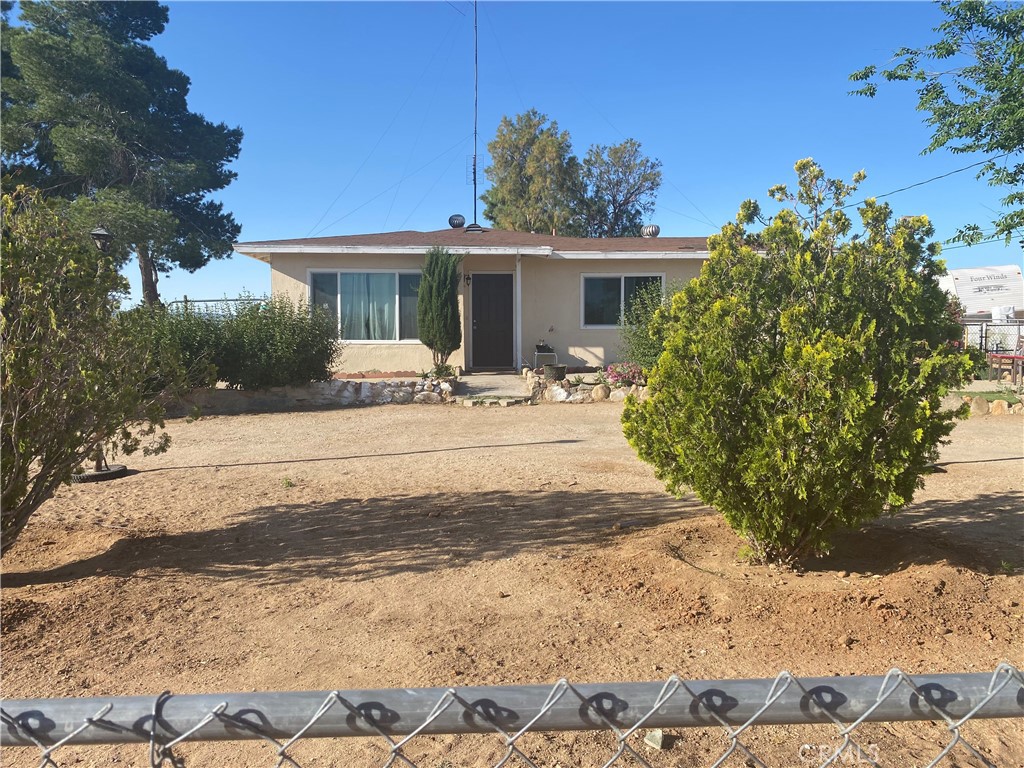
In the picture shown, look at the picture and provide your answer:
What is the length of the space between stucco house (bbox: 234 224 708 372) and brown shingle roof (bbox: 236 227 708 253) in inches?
1.6

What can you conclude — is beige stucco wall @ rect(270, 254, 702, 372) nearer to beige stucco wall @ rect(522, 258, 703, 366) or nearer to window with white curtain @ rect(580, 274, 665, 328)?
beige stucco wall @ rect(522, 258, 703, 366)

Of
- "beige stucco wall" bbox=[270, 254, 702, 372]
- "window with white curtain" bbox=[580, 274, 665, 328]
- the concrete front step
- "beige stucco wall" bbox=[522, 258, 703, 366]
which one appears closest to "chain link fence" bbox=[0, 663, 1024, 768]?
the concrete front step

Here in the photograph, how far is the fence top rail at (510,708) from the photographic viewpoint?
1320mm

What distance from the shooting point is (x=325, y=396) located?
Result: 527 inches

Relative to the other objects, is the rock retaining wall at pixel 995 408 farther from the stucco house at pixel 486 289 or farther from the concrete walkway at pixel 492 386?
the concrete walkway at pixel 492 386

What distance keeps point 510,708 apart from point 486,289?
640 inches

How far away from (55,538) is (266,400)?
7883 mm

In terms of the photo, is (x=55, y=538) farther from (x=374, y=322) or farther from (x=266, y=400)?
(x=374, y=322)

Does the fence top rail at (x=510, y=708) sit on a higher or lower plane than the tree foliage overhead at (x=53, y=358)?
lower

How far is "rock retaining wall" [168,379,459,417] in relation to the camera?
499 inches

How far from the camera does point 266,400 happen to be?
12.9 meters

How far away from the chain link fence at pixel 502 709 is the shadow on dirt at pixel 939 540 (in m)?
3.17

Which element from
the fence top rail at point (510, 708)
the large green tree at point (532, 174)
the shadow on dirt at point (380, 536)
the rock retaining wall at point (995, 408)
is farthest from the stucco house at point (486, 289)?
the large green tree at point (532, 174)

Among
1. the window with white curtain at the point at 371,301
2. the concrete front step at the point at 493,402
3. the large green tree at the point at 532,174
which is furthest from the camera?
the large green tree at the point at 532,174
